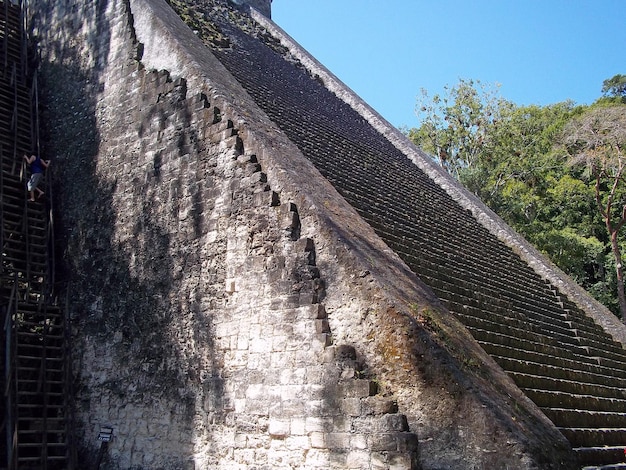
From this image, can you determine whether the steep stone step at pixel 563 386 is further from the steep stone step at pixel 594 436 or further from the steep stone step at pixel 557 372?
the steep stone step at pixel 594 436

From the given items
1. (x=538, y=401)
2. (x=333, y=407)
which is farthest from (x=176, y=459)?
(x=538, y=401)

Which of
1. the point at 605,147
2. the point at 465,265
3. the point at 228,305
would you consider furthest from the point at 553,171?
the point at 228,305

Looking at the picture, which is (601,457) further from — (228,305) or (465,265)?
(228,305)

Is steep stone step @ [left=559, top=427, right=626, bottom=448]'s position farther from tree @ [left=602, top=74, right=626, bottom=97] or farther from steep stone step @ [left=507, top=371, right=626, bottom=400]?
tree @ [left=602, top=74, right=626, bottom=97]

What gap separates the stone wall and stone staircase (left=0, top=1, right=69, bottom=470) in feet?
0.91

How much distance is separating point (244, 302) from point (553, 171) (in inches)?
779

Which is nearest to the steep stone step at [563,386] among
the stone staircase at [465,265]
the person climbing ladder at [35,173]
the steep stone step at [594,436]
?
the stone staircase at [465,265]

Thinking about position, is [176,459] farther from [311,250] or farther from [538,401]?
[538,401]

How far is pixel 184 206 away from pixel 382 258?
8.21ft

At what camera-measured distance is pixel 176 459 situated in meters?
6.00

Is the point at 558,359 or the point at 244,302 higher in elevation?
the point at 244,302

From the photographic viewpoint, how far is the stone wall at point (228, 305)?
4.57 metres

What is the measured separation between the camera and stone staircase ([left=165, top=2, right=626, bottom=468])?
247 inches

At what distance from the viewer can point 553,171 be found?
2277 centimetres
